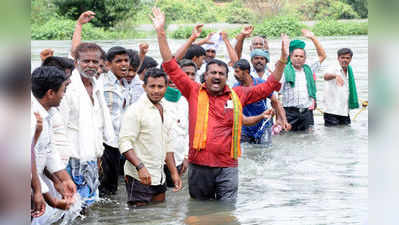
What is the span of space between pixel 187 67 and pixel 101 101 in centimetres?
159

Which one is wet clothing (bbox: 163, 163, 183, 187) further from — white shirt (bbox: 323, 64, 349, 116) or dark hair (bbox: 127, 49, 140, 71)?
white shirt (bbox: 323, 64, 349, 116)

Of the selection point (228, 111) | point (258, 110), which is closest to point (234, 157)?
point (228, 111)

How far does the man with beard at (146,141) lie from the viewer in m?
5.96

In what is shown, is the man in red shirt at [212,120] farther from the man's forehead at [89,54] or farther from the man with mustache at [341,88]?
the man with mustache at [341,88]

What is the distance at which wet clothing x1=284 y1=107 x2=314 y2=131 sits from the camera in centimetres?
1066

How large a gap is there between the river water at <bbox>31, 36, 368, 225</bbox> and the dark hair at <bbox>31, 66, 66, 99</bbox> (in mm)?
1814

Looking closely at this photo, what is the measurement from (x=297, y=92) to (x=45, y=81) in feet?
21.6

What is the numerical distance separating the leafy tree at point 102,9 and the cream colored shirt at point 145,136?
33671mm

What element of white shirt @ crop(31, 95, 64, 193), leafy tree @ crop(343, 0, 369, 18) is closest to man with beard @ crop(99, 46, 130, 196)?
white shirt @ crop(31, 95, 64, 193)

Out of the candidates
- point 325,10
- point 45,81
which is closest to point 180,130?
point 45,81

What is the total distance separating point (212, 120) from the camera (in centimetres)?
616

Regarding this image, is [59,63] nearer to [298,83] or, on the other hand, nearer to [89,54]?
[89,54]

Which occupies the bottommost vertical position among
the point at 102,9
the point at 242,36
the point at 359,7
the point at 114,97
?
the point at 114,97

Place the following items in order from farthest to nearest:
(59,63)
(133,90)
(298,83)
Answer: (298,83) < (133,90) < (59,63)
